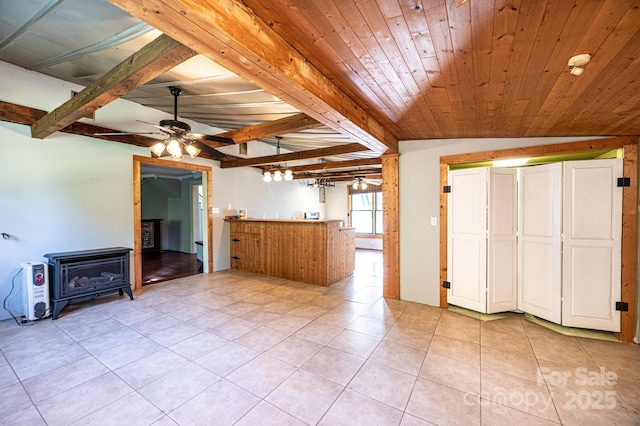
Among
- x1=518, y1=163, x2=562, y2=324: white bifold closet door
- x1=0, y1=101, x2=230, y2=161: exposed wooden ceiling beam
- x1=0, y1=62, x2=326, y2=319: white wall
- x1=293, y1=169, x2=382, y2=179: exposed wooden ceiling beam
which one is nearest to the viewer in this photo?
x1=518, y1=163, x2=562, y2=324: white bifold closet door

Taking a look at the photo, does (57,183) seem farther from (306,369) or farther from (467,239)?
Result: (467,239)

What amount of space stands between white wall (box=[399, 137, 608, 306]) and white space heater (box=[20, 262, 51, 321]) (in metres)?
4.76

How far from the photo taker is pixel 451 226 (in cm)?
364

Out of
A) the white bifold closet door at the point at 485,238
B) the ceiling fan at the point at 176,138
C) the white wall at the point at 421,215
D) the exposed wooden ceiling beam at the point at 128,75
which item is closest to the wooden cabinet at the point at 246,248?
the ceiling fan at the point at 176,138

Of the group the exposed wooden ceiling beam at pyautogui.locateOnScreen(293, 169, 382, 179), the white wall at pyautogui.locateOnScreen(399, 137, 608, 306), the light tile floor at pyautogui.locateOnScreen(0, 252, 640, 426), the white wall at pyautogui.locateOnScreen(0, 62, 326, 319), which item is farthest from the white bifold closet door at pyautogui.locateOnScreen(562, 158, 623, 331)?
the white wall at pyautogui.locateOnScreen(0, 62, 326, 319)

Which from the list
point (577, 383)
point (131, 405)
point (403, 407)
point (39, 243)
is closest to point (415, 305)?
point (577, 383)

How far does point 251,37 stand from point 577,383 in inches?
134

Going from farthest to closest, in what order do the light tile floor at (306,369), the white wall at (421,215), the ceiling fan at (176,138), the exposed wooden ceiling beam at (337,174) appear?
the exposed wooden ceiling beam at (337,174) → the white wall at (421,215) → the ceiling fan at (176,138) → the light tile floor at (306,369)

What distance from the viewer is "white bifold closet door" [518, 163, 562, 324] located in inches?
121

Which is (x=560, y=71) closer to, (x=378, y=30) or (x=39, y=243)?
(x=378, y=30)

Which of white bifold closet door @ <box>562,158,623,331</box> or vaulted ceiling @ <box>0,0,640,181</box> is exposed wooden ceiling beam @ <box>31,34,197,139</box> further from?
white bifold closet door @ <box>562,158,623,331</box>

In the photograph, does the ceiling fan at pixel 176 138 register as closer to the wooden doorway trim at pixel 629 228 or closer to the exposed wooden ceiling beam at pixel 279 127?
the exposed wooden ceiling beam at pixel 279 127

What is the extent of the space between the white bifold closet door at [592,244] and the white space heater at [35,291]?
6.28 m

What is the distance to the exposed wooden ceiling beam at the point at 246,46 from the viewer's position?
1082mm
